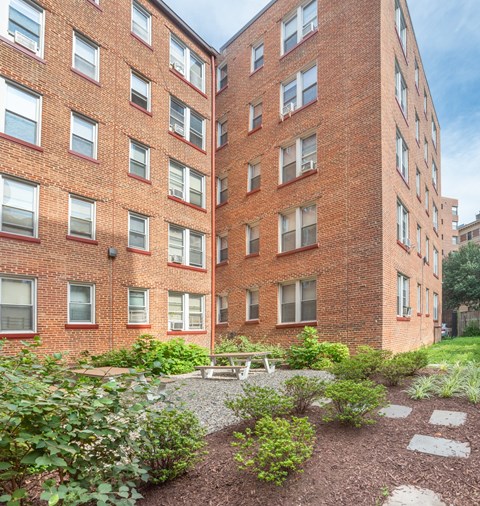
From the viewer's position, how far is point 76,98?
12125 mm

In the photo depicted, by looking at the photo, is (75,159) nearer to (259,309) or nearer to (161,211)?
(161,211)

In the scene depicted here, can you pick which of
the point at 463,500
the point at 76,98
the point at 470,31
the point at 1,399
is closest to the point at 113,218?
the point at 76,98

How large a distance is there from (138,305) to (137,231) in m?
2.69

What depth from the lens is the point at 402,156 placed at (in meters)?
15.0

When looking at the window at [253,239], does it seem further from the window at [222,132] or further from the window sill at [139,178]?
the window at [222,132]

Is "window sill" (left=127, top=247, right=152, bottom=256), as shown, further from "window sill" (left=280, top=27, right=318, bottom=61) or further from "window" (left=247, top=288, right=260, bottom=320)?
"window sill" (left=280, top=27, right=318, bottom=61)

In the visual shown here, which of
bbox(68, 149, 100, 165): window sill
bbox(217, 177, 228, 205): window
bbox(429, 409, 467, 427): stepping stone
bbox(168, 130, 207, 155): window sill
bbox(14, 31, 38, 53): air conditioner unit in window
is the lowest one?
bbox(429, 409, 467, 427): stepping stone

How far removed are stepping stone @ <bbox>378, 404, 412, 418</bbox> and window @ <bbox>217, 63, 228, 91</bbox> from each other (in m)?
18.1

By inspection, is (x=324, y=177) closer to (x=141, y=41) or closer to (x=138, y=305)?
(x=138, y=305)

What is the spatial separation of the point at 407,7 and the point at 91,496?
67.8 ft

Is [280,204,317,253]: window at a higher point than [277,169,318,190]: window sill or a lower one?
lower

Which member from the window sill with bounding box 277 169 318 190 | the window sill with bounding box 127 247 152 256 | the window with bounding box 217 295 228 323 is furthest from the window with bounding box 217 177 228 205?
the window sill with bounding box 127 247 152 256

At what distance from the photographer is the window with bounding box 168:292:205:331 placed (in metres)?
14.7

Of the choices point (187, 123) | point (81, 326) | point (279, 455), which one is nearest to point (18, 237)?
point (81, 326)
